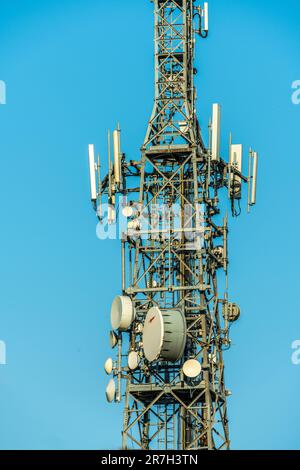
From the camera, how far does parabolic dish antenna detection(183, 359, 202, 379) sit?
88062mm

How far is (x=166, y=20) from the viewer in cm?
9519

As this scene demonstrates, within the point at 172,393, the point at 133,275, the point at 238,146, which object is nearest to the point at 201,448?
the point at 172,393

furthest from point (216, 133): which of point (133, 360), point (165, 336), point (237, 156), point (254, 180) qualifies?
point (133, 360)

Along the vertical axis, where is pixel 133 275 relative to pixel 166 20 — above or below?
below

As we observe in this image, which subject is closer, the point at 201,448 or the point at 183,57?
the point at 201,448

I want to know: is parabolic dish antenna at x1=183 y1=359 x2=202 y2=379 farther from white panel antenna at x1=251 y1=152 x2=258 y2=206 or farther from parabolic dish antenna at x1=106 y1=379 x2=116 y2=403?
white panel antenna at x1=251 y1=152 x2=258 y2=206

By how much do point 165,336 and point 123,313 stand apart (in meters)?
3.55

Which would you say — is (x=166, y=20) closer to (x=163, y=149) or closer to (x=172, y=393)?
(x=163, y=149)

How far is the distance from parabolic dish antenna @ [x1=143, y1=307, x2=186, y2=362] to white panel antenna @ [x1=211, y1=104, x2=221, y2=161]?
8.68 m

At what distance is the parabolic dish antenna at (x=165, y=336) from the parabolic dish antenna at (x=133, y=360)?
2081mm

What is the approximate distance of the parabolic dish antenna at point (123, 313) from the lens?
296 feet

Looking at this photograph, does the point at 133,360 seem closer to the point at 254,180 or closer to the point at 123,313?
the point at 123,313

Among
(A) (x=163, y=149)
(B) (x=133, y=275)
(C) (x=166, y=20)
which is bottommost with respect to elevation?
(B) (x=133, y=275)

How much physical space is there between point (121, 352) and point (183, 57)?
1497cm
